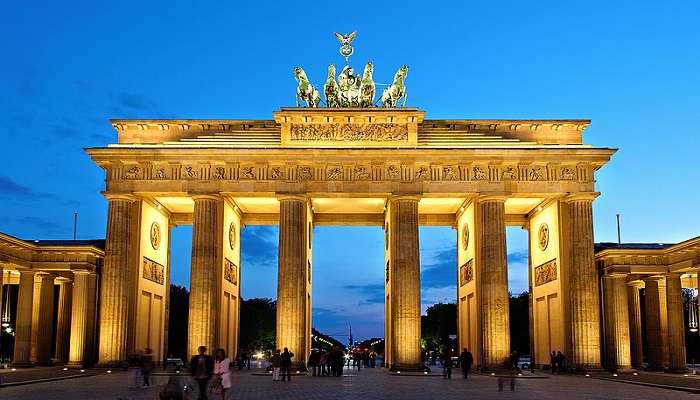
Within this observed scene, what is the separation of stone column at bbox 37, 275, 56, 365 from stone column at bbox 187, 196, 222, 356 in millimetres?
12397

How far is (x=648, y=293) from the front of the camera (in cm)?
5284

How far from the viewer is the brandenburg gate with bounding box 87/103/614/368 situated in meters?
46.8

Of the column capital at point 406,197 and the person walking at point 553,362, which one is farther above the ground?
the column capital at point 406,197

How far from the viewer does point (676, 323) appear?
4916 centimetres

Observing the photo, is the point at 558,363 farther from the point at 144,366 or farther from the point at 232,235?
the point at 144,366

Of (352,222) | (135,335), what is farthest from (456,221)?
(135,335)

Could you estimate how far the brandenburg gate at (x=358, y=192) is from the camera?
4684cm

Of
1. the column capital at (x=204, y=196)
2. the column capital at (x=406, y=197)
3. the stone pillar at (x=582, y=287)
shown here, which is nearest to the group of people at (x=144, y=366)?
the column capital at (x=204, y=196)

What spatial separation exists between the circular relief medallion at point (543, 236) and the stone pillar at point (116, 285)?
26.1 m

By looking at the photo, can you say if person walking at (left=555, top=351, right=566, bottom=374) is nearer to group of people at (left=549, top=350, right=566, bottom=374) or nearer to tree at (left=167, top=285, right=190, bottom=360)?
group of people at (left=549, top=350, right=566, bottom=374)

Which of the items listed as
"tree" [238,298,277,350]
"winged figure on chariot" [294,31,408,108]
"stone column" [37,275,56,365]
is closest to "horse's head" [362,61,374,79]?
"winged figure on chariot" [294,31,408,108]

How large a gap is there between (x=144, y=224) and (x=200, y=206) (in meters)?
4.30

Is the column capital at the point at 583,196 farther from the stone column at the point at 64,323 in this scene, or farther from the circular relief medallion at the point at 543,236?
the stone column at the point at 64,323

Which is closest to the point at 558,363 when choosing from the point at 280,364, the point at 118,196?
the point at 280,364
